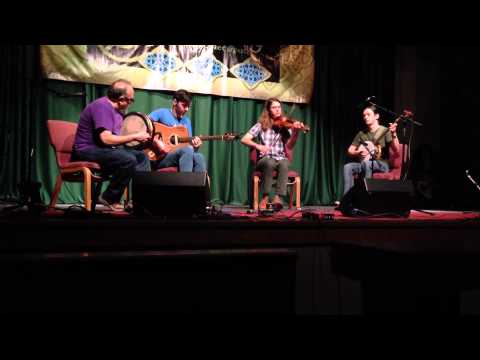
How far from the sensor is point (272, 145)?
4566 millimetres

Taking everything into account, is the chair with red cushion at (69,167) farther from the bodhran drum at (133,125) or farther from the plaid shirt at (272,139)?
the plaid shirt at (272,139)

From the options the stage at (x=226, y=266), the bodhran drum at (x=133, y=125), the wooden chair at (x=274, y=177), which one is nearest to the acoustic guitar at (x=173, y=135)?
the bodhran drum at (x=133, y=125)

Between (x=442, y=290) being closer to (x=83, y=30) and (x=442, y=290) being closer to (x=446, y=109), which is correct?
(x=83, y=30)

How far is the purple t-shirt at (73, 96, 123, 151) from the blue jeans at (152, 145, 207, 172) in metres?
0.75

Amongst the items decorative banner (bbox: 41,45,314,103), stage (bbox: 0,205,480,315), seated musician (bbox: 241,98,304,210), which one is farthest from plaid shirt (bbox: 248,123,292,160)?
stage (bbox: 0,205,480,315)

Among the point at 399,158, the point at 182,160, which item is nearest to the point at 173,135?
the point at 182,160

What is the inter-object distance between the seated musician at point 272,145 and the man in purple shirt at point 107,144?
1.36 metres

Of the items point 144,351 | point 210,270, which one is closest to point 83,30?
point 144,351

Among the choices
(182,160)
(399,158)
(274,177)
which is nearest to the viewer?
(182,160)

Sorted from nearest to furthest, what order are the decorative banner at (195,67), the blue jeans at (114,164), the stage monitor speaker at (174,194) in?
the stage monitor speaker at (174,194) < the blue jeans at (114,164) < the decorative banner at (195,67)

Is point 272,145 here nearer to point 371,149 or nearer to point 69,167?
point 371,149

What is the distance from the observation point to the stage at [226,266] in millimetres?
1413

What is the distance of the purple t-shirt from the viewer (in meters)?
3.24

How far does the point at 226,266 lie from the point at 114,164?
1752mm
